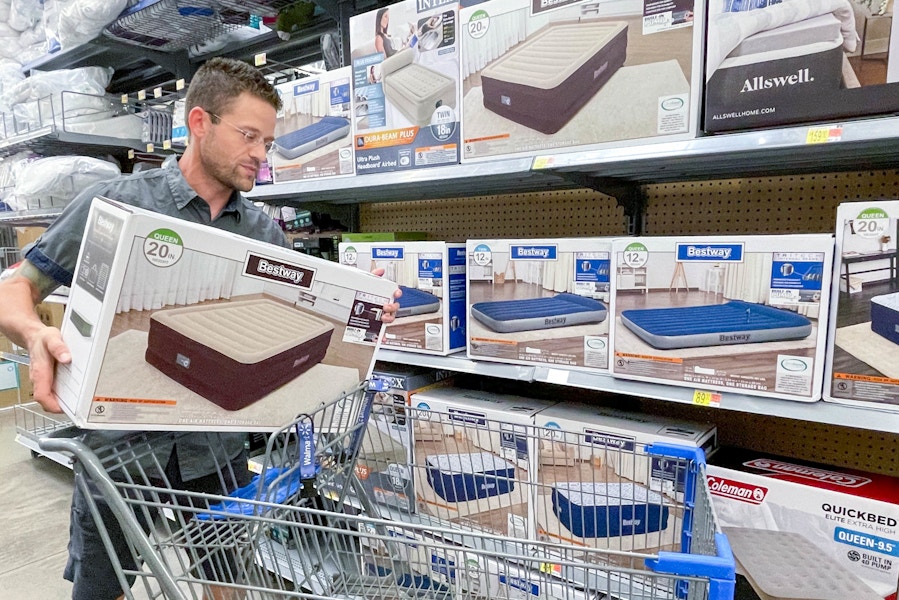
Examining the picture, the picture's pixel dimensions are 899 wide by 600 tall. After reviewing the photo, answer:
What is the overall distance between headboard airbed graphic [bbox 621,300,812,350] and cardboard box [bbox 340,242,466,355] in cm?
53

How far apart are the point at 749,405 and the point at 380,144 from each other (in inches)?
50.8

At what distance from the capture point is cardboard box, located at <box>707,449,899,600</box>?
1.10 meters

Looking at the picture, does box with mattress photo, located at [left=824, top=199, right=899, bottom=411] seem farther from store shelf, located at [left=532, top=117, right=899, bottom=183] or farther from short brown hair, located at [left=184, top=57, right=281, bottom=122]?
short brown hair, located at [left=184, top=57, right=281, bottom=122]

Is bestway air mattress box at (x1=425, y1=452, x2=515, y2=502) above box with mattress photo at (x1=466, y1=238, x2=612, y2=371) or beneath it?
beneath

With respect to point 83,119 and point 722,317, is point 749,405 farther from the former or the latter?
point 83,119

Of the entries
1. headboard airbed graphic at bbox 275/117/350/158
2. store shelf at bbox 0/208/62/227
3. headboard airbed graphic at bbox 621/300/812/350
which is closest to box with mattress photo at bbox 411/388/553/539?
headboard airbed graphic at bbox 621/300/812/350

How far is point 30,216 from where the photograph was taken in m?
2.99

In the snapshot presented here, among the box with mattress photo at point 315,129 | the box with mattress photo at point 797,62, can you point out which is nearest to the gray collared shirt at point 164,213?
the box with mattress photo at point 315,129

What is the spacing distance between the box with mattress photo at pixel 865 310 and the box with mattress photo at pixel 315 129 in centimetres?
142

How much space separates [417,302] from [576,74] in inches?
30.6

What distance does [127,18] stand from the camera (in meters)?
2.61

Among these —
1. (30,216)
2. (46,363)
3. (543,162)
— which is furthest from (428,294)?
(30,216)

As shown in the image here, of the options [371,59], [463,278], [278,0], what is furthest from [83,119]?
[463,278]

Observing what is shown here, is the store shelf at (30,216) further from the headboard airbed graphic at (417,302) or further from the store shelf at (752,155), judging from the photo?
the store shelf at (752,155)
